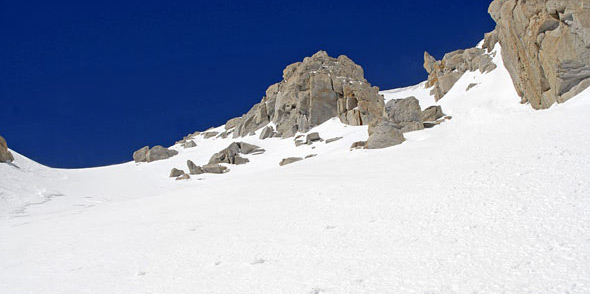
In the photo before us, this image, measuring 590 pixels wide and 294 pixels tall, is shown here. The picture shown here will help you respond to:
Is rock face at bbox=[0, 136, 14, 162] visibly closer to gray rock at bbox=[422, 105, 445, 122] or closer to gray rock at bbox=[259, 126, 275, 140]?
gray rock at bbox=[259, 126, 275, 140]

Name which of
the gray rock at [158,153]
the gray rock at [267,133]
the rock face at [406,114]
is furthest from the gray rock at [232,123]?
the rock face at [406,114]

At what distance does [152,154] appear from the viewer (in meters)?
59.3

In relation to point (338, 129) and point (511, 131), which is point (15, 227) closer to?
point (511, 131)

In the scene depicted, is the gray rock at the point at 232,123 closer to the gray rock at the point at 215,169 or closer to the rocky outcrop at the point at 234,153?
the rocky outcrop at the point at 234,153

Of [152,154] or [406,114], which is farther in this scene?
[152,154]

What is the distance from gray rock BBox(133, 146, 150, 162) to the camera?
59.8m

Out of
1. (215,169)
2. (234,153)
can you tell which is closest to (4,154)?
(215,169)

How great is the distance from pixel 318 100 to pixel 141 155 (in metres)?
30.3

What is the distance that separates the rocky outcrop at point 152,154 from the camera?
5922cm

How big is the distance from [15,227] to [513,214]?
17.1 metres

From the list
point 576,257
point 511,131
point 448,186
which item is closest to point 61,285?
point 576,257

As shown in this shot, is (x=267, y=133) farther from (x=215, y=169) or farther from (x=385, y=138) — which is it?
(x=385, y=138)

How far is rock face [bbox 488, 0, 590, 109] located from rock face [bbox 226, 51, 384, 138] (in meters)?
27.1

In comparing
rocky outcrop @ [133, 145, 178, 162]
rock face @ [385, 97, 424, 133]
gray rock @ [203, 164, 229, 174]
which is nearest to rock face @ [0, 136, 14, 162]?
gray rock @ [203, 164, 229, 174]
